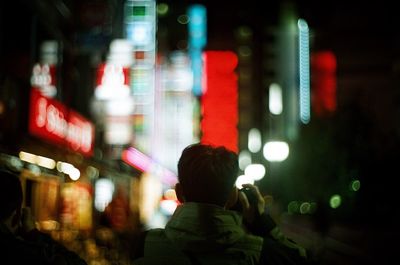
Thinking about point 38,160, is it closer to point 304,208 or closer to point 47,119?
point 47,119

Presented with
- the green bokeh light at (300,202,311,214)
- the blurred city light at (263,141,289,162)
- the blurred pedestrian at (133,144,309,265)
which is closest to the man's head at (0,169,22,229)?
the blurred pedestrian at (133,144,309,265)

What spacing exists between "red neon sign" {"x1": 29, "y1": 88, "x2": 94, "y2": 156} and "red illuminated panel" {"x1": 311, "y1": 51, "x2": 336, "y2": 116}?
3747 centimetres

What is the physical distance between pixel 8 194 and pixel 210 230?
0.89 meters

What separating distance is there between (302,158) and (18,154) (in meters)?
27.5

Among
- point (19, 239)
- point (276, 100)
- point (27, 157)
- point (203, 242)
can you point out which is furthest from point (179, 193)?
point (276, 100)

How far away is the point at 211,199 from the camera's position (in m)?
2.45

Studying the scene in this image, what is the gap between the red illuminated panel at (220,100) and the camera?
34812 millimetres

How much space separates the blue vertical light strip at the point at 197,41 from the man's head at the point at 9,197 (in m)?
31.4

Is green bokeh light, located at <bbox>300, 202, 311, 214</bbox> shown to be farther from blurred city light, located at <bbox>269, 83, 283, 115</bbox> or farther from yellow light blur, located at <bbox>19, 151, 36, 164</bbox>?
yellow light blur, located at <bbox>19, 151, 36, 164</bbox>

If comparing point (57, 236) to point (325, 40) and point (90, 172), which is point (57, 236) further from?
point (325, 40)

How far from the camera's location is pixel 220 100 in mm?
34844

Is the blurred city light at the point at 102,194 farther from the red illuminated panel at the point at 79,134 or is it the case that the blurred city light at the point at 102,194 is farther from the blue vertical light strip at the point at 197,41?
the blue vertical light strip at the point at 197,41

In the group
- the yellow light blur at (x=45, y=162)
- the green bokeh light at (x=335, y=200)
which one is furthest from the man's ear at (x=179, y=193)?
the green bokeh light at (x=335, y=200)

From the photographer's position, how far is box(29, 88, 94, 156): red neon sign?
12094 millimetres
